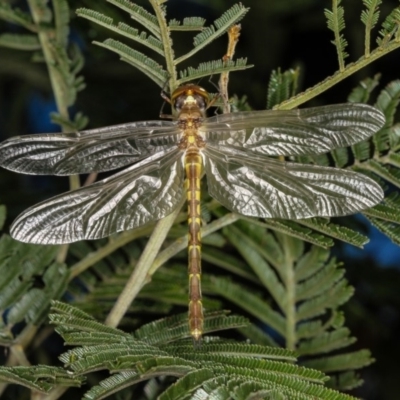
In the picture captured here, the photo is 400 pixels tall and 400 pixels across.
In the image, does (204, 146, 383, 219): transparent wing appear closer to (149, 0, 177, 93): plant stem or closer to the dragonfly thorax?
the dragonfly thorax

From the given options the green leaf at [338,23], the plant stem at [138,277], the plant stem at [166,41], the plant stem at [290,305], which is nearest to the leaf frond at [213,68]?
the plant stem at [166,41]

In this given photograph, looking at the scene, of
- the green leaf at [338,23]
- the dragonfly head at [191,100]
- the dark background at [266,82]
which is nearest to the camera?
the green leaf at [338,23]

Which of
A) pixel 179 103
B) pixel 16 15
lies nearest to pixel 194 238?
pixel 179 103

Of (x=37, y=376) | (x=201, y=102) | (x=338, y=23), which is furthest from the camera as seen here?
(x=201, y=102)

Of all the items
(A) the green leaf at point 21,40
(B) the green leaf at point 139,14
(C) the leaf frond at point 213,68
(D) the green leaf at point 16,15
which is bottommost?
(C) the leaf frond at point 213,68

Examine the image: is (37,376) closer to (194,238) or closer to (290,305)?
(194,238)

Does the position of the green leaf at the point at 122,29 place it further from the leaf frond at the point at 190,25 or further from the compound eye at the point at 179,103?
the compound eye at the point at 179,103

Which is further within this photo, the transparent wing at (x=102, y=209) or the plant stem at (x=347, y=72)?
the transparent wing at (x=102, y=209)
